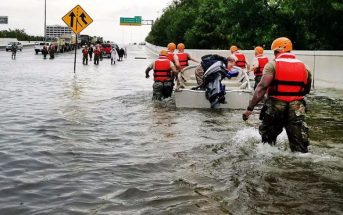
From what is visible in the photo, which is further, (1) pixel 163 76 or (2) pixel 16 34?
(2) pixel 16 34

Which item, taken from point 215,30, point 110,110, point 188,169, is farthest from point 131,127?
point 215,30

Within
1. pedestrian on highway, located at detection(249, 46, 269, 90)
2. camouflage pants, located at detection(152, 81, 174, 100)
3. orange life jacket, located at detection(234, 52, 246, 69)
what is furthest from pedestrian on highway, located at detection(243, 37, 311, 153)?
orange life jacket, located at detection(234, 52, 246, 69)

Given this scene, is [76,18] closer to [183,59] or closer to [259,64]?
[183,59]

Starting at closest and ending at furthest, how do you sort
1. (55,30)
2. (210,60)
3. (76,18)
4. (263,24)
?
(210,60)
(76,18)
(263,24)
(55,30)

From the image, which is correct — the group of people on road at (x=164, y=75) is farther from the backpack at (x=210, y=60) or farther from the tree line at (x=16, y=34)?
the tree line at (x=16, y=34)

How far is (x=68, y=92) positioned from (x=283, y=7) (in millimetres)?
16725

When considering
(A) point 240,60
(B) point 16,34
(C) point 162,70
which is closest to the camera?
(C) point 162,70

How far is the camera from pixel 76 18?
2666 cm

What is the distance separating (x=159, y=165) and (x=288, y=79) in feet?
7.14

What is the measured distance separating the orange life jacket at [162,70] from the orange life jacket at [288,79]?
24.8 ft

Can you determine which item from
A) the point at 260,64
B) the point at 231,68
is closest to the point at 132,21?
the point at 231,68

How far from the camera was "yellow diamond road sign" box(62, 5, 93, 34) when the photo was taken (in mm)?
26625

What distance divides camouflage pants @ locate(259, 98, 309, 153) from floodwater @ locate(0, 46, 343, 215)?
0.25m

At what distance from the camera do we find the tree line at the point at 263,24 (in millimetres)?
22222
